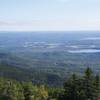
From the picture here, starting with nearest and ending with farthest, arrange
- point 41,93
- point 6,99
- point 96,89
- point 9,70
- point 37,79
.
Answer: point 96,89 → point 6,99 → point 41,93 → point 37,79 → point 9,70

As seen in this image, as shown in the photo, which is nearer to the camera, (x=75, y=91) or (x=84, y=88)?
(x=84, y=88)

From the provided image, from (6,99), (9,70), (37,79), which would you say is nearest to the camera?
(6,99)

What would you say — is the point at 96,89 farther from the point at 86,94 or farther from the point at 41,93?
the point at 41,93

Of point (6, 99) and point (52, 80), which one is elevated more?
point (6, 99)

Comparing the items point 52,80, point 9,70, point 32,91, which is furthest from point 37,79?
point 32,91

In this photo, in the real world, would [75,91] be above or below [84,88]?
below

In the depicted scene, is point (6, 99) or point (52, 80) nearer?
point (6, 99)

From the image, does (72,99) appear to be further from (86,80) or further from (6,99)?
(6,99)

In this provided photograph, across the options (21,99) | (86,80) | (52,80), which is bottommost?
(52,80)

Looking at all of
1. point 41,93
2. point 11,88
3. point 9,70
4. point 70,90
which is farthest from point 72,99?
point 9,70
